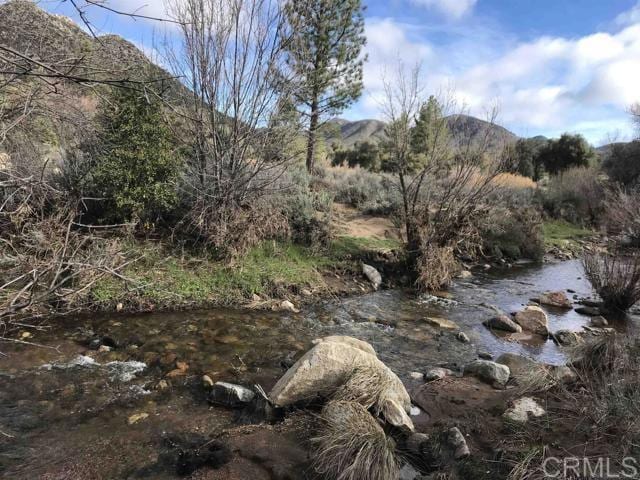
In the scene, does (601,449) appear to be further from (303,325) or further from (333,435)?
(303,325)

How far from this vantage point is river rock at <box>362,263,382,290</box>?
9.25 metres

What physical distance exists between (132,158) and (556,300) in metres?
9.01

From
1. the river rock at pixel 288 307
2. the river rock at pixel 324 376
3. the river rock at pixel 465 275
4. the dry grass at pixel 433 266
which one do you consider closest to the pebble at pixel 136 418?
the river rock at pixel 324 376

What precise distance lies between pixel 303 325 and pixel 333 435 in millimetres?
3443

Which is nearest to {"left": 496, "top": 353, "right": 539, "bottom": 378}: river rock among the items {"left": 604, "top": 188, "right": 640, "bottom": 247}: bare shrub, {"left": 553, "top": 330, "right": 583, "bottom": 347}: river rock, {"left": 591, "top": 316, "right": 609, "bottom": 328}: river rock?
{"left": 553, "top": 330, "right": 583, "bottom": 347}: river rock

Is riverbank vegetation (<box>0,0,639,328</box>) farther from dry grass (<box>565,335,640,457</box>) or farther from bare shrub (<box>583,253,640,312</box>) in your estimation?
dry grass (<box>565,335,640,457</box>)

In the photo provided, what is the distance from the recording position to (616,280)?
8.02m

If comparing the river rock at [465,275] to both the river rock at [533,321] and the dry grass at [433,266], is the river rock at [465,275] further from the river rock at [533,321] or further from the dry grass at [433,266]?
the river rock at [533,321]

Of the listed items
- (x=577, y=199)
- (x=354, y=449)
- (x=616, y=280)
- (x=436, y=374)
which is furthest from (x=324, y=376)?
(x=577, y=199)

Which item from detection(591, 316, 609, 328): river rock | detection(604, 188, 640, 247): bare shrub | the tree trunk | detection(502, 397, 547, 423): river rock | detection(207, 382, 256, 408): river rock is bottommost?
detection(207, 382, 256, 408): river rock

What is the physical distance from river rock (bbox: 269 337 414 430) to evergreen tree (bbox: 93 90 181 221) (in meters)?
5.06

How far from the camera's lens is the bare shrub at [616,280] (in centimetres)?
787

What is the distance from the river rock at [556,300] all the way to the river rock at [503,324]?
6.77 feet

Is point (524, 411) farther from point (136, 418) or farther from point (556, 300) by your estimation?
point (556, 300)
